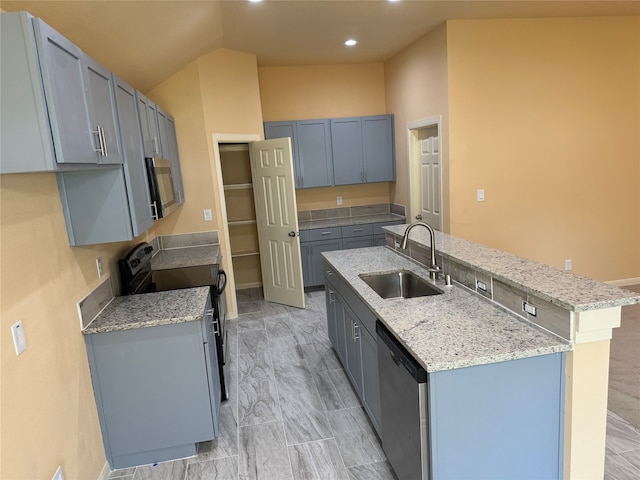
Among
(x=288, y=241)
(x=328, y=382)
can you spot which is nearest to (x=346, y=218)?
(x=288, y=241)

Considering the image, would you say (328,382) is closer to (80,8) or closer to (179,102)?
(80,8)

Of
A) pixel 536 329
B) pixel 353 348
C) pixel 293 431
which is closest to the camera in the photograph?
pixel 536 329

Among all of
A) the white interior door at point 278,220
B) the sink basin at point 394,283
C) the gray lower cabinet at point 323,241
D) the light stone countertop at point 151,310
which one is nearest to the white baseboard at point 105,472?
the light stone countertop at point 151,310

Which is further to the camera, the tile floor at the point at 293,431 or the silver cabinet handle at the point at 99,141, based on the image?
the tile floor at the point at 293,431

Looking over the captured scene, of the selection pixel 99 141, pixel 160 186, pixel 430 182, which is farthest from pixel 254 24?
pixel 430 182

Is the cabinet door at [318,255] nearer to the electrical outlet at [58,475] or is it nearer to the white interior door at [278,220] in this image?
the white interior door at [278,220]

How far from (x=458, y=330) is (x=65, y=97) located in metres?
1.88

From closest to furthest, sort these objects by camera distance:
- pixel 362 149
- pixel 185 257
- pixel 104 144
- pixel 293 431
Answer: pixel 104 144
pixel 293 431
pixel 185 257
pixel 362 149

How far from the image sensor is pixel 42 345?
1.79 metres

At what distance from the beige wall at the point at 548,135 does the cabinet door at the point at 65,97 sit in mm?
3367

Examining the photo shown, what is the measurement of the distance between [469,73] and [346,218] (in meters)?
2.47

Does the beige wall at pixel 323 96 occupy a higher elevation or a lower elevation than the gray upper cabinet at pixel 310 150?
higher

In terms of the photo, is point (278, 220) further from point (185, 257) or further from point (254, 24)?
point (254, 24)

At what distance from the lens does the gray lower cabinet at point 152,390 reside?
89.1 inches
